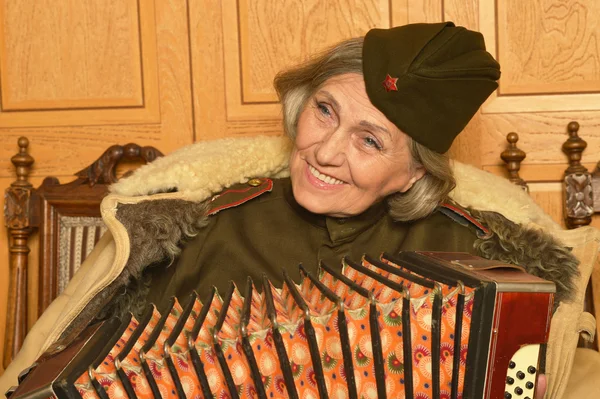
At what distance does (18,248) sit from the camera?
7.39 feet

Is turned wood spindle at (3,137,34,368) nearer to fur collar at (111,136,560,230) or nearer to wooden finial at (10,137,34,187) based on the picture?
wooden finial at (10,137,34,187)

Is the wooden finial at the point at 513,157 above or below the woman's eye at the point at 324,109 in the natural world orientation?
below

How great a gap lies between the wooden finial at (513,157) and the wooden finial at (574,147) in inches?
5.2

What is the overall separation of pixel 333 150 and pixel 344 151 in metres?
0.03

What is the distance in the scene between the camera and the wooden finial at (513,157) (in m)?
2.15

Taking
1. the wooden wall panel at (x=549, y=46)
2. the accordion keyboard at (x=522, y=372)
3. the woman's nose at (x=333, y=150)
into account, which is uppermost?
the wooden wall panel at (x=549, y=46)

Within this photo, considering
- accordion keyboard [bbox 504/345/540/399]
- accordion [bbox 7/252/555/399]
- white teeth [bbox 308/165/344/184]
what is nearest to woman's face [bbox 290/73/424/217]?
white teeth [bbox 308/165/344/184]

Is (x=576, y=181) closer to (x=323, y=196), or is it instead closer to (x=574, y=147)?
(x=574, y=147)

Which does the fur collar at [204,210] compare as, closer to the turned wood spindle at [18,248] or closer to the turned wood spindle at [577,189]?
the turned wood spindle at [577,189]

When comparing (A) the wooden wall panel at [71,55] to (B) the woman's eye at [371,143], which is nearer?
(B) the woman's eye at [371,143]

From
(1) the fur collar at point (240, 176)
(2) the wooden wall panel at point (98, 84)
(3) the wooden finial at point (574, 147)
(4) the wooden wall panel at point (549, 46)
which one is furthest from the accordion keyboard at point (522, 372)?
(2) the wooden wall panel at point (98, 84)

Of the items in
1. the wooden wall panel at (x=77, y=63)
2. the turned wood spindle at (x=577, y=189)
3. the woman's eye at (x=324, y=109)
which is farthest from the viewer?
the wooden wall panel at (x=77, y=63)

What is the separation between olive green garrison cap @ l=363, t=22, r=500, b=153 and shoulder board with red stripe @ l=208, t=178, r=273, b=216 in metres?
0.37

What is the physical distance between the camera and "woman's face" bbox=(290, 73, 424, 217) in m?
1.62
